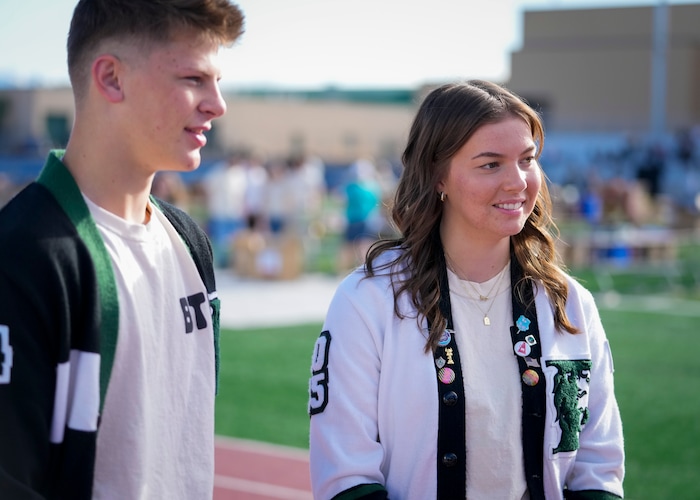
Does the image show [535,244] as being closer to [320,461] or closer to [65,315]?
[320,461]

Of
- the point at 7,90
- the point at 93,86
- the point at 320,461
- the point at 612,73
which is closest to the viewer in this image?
the point at 93,86

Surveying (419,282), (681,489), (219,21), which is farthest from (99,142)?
(681,489)

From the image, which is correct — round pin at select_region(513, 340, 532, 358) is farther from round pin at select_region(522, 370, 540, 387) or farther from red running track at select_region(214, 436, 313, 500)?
red running track at select_region(214, 436, 313, 500)

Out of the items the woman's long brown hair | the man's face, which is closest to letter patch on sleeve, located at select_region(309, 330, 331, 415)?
the woman's long brown hair

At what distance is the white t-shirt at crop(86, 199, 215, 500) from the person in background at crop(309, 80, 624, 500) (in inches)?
15.1

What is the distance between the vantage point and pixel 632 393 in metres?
7.64

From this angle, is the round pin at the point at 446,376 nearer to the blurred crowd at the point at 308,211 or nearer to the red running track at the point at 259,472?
the red running track at the point at 259,472

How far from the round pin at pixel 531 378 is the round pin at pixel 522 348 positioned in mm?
50

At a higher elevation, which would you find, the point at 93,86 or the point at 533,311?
the point at 93,86

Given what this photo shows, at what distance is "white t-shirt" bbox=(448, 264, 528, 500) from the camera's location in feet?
8.11

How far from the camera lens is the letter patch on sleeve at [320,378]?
251 cm

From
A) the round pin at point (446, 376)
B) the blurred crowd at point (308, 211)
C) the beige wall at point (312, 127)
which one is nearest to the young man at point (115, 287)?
the round pin at point (446, 376)

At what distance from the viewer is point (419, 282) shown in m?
2.59

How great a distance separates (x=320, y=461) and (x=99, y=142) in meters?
1.04
